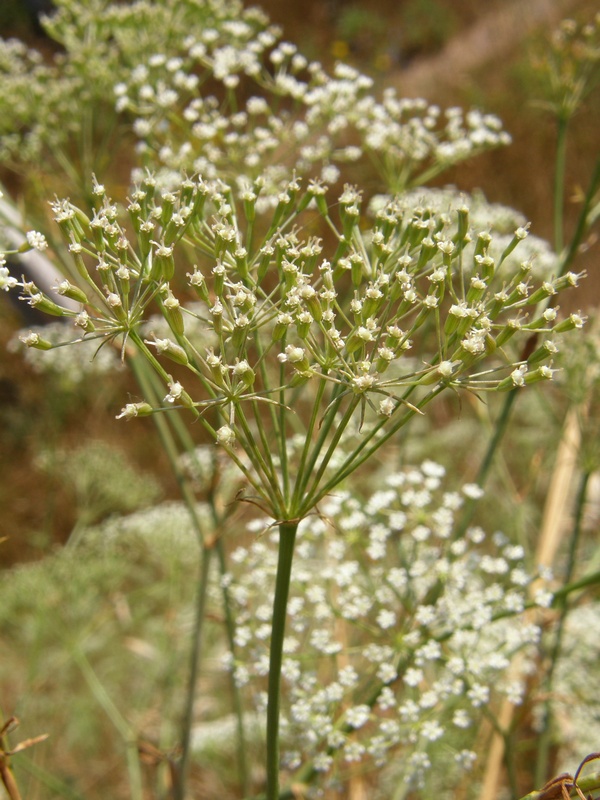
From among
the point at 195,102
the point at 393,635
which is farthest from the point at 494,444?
the point at 195,102

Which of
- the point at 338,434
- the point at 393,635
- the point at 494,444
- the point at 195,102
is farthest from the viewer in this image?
the point at 195,102

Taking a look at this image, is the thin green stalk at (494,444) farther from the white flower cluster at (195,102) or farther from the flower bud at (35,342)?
the flower bud at (35,342)

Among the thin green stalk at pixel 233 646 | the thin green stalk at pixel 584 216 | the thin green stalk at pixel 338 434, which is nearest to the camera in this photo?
the thin green stalk at pixel 338 434

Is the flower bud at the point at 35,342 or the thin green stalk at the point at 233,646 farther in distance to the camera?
the thin green stalk at the point at 233,646

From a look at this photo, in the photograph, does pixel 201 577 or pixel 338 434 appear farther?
pixel 201 577

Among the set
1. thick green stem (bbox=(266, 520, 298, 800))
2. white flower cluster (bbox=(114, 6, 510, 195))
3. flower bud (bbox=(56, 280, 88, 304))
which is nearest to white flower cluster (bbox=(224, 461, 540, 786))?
thick green stem (bbox=(266, 520, 298, 800))

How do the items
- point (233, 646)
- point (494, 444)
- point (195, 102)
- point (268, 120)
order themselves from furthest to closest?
point (268, 120) < point (195, 102) < point (233, 646) < point (494, 444)

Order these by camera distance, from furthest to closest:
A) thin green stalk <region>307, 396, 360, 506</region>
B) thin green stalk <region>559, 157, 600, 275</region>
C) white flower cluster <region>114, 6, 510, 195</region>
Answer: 1. white flower cluster <region>114, 6, 510, 195</region>
2. thin green stalk <region>559, 157, 600, 275</region>
3. thin green stalk <region>307, 396, 360, 506</region>

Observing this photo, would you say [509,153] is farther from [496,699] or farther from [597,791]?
[597,791]

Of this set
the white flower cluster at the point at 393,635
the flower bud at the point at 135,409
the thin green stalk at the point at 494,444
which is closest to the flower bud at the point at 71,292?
the flower bud at the point at 135,409

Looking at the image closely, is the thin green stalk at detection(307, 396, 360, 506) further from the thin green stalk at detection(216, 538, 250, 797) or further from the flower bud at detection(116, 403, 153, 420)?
the thin green stalk at detection(216, 538, 250, 797)

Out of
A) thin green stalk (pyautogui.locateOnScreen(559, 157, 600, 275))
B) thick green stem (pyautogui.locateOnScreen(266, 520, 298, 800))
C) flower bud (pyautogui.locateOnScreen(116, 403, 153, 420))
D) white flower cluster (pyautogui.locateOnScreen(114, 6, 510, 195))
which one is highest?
white flower cluster (pyautogui.locateOnScreen(114, 6, 510, 195))

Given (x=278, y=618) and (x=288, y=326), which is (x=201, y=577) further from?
(x=288, y=326)
